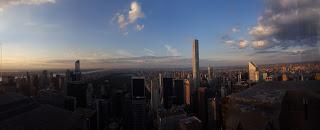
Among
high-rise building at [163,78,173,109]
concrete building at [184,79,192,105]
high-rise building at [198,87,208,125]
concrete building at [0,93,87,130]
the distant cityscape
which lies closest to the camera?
the distant cityscape

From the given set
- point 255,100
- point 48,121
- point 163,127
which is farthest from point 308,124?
point 163,127

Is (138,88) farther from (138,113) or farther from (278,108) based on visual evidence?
(278,108)

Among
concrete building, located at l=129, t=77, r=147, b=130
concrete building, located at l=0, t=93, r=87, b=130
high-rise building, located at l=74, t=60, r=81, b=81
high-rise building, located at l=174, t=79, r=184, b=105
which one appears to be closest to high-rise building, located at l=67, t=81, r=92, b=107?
concrete building, located at l=129, t=77, r=147, b=130

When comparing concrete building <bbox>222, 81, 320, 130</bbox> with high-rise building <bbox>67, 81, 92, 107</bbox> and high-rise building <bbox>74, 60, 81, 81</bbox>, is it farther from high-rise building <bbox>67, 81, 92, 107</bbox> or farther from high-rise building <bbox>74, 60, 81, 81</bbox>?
high-rise building <bbox>74, 60, 81, 81</bbox>

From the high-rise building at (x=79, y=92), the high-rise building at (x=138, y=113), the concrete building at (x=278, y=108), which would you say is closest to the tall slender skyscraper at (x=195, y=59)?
the high-rise building at (x=138, y=113)

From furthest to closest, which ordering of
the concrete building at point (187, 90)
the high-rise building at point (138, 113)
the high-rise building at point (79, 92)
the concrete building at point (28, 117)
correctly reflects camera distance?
the concrete building at point (187, 90), the high-rise building at point (79, 92), the high-rise building at point (138, 113), the concrete building at point (28, 117)

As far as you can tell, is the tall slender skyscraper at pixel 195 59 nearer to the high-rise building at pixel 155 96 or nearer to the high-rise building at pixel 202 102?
the high-rise building at pixel 155 96

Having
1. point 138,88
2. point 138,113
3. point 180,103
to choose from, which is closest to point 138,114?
point 138,113

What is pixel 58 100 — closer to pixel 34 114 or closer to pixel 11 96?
pixel 11 96
